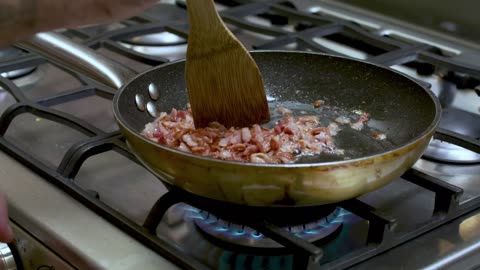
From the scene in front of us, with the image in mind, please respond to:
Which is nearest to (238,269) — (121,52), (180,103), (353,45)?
(180,103)

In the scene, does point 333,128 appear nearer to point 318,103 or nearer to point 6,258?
point 318,103

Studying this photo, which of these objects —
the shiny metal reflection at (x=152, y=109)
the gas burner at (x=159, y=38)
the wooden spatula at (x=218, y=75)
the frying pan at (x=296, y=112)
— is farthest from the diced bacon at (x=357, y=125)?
the gas burner at (x=159, y=38)

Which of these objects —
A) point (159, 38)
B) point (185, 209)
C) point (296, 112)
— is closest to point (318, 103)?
point (296, 112)

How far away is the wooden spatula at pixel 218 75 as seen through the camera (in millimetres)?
745

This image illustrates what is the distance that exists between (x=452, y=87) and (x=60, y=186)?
1.86 feet

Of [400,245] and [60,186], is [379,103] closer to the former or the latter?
[400,245]

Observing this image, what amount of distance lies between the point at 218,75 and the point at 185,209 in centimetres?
17

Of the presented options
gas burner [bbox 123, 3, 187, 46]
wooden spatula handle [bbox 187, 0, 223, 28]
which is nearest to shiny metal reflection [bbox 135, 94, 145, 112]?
wooden spatula handle [bbox 187, 0, 223, 28]

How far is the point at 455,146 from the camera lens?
0.81 metres

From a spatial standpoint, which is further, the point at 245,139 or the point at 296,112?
the point at 296,112

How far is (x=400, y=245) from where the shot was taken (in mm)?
608

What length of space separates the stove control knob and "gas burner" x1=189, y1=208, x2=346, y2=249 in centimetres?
19

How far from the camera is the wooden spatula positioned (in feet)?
2.44

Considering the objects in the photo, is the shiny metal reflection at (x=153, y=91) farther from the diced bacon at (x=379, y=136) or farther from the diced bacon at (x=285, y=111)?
the diced bacon at (x=379, y=136)
